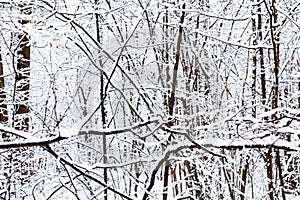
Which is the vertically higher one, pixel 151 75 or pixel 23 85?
pixel 151 75

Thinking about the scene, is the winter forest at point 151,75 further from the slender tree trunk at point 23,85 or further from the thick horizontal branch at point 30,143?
the thick horizontal branch at point 30,143

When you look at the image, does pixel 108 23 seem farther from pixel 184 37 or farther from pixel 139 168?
pixel 139 168

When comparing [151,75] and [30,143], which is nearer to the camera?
[30,143]

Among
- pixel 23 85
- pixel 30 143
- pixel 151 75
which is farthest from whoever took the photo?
pixel 23 85

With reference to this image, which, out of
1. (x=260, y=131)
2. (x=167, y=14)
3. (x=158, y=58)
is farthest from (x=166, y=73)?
(x=260, y=131)

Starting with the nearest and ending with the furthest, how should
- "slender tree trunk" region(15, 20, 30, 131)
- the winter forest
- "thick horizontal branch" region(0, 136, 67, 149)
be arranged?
"thick horizontal branch" region(0, 136, 67, 149)
the winter forest
"slender tree trunk" region(15, 20, 30, 131)

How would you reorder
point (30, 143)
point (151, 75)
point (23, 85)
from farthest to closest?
point (23, 85) < point (151, 75) < point (30, 143)

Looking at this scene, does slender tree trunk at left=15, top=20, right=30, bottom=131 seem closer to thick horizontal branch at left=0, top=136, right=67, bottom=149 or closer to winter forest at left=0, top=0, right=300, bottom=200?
winter forest at left=0, top=0, right=300, bottom=200

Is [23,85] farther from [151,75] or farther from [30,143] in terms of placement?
[30,143]

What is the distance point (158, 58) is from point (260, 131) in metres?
1.29

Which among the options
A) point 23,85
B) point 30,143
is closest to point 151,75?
point 30,143

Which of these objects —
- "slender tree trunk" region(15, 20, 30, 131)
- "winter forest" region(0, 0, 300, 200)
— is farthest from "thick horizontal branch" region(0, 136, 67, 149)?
"slender tree trunk" region(15, 20, 30, 131)

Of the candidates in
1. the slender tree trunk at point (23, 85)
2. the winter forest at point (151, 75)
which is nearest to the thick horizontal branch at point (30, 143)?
the winter forest at point (151, 75)

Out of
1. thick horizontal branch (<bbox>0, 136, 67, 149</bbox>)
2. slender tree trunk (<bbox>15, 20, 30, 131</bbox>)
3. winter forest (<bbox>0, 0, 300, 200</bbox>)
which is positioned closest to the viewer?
thick horizontal branch (<bbox>0, 136, 67, 149</bbox>)
